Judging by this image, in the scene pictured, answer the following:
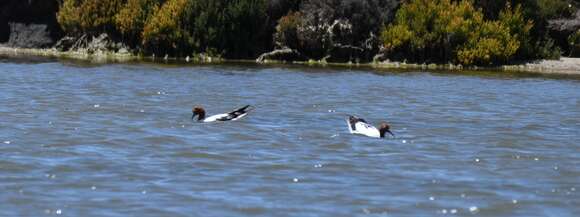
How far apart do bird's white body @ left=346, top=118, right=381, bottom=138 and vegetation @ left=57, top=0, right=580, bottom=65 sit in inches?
907

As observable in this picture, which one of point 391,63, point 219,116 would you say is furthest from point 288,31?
point 219,116

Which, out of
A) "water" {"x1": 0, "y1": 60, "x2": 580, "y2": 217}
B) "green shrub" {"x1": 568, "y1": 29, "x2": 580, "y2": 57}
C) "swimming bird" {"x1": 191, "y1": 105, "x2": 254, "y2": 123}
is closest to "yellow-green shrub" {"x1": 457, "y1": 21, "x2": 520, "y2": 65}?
"green shrub" {"x1": 568, "y1": 29, "x2": 580, "y2": 57}

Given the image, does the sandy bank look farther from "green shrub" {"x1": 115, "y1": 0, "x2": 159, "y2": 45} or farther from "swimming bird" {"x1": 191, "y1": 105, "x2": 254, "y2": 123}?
"swimming bird" {"x1": 191, "y1": 105, "x2": 254, "y2": 123}

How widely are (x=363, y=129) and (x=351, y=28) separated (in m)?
25.6

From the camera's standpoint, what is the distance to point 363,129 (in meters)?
17.7

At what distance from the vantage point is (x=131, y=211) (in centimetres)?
1075

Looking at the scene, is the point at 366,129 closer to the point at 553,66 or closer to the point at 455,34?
the point at 455,34

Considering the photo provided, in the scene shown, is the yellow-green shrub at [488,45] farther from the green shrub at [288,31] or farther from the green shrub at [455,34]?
the green shrub at [288,31]

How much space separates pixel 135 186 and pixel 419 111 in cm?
1192

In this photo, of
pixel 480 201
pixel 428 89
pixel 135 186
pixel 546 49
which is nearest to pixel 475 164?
pixel 480 201

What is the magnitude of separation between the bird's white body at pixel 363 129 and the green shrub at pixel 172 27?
27015 mm

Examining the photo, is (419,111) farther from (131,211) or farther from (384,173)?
(131,211)

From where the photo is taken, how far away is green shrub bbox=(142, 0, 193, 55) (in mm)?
44781

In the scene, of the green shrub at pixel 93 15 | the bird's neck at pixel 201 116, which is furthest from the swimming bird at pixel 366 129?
the green shrub at pixel 93 15
